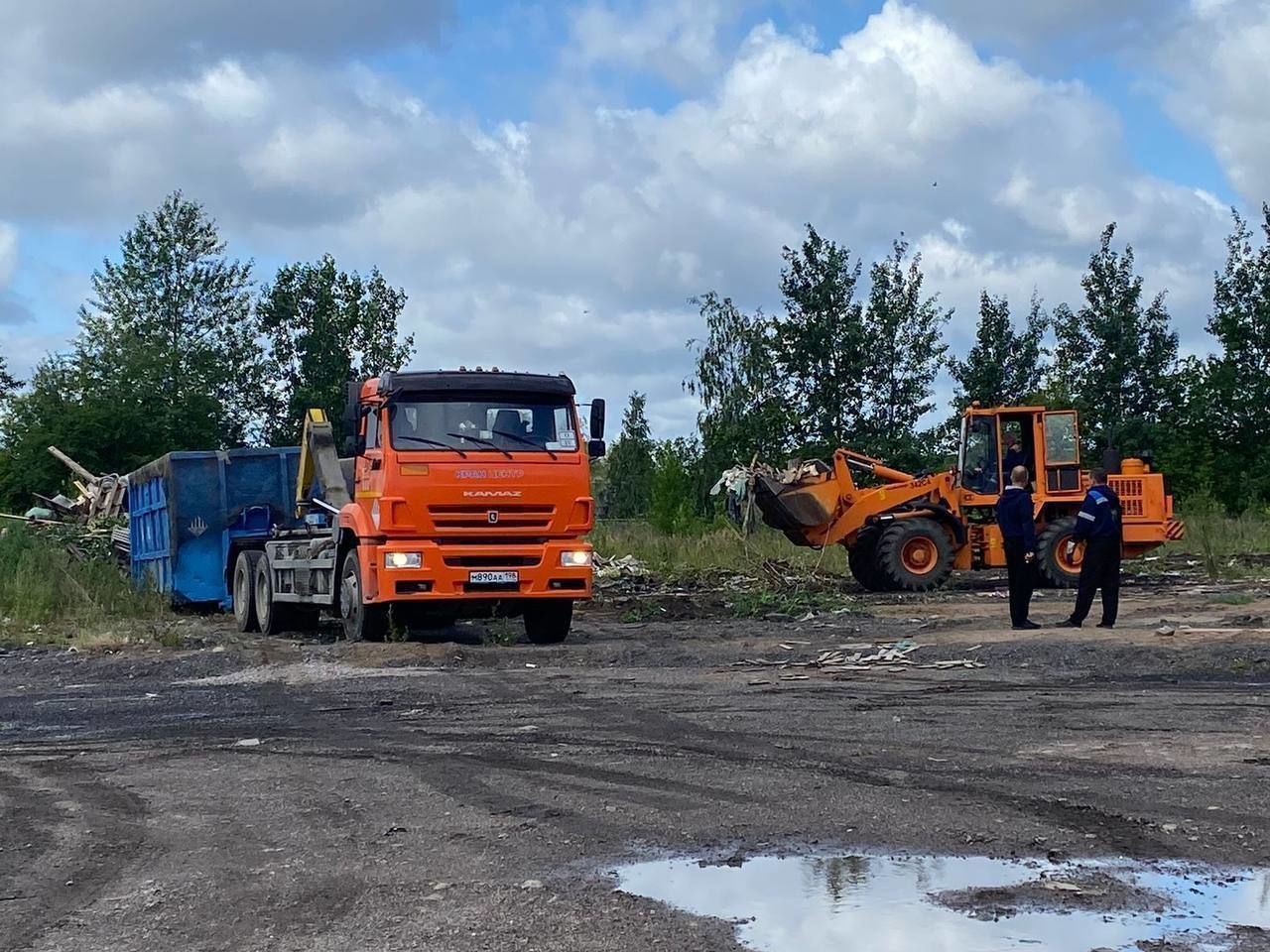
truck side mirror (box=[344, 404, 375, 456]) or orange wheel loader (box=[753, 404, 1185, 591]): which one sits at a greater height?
truck side mirror (box=[344, 404, 375, 456])

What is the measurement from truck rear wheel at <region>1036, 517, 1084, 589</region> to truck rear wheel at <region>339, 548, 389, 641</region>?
11.5 metres

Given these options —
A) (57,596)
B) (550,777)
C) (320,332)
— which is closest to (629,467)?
(320,332)

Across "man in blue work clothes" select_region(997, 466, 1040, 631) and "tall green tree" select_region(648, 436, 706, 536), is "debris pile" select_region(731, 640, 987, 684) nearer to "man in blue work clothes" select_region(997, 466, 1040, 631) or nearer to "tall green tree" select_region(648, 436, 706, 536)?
"man in blue work clothes" select_region(997, 466, 1040, 631)

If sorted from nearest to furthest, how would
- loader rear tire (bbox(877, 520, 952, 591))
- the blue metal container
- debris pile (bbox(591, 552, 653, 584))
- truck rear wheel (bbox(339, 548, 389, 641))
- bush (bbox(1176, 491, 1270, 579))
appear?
truck rear wheel (bbox(339, 548, 389, 641)) < the blue metal container < loader rear tire (bbox(877, 520, 952, 591)) < debris pile (bbox(591, 552, 653, 584)) < bush (bbox(1176, 491, 1270, 579))

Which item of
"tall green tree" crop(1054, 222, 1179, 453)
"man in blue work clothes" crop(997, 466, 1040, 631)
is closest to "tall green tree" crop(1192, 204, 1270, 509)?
"tall green tree" crop(1054, 222, 1179, 453)

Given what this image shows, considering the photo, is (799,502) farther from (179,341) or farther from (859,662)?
(179,341)

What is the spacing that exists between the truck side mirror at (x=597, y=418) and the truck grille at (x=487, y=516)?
37.1 inches

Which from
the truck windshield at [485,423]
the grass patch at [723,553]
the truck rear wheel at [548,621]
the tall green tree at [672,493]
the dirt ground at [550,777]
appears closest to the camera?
the dirt ground at [550,777]

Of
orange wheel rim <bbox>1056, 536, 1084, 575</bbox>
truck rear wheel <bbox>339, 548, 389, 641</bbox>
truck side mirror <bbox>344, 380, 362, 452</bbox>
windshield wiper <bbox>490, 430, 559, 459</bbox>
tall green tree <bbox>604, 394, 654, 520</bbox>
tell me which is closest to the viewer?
windshield wiper <bbox>490, 430, 559, 459</bbox>

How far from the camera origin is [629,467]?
6425 cm

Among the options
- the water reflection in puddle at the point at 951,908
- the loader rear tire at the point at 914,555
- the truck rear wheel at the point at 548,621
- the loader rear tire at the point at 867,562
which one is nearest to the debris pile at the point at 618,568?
the loader rear tire at the point at 867,562

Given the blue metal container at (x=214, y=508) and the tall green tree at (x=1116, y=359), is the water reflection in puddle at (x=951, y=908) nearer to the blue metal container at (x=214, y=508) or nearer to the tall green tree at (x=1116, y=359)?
the blue metal container at (x=214, y=508)

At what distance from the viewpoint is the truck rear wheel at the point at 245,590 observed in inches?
813

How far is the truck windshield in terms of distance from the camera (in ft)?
53.3
